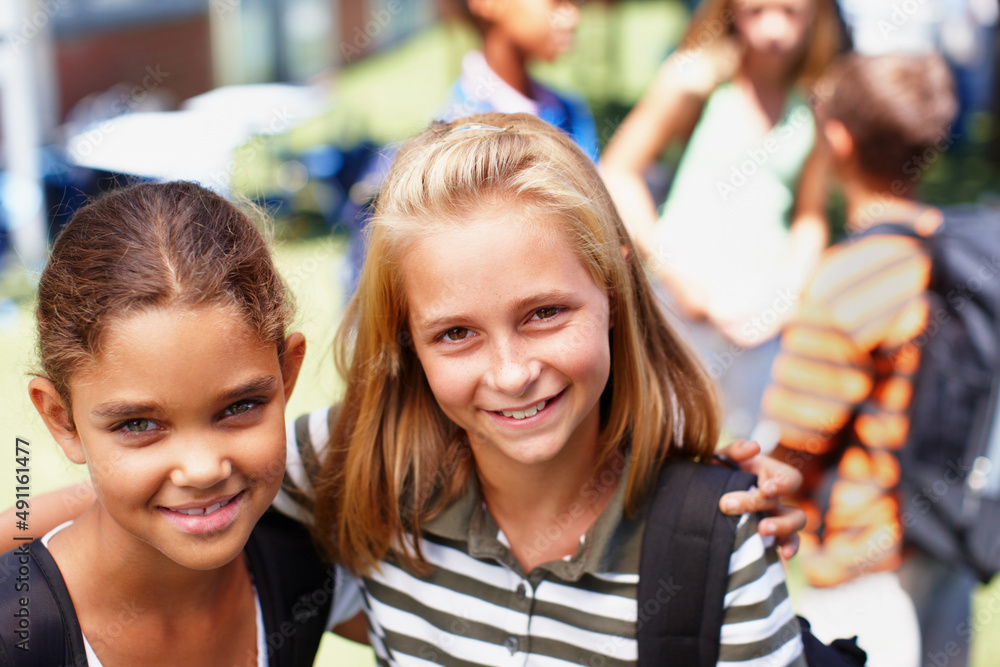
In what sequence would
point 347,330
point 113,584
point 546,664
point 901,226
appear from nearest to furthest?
point 113,584
point 546,664
point 347,330
point 901,226

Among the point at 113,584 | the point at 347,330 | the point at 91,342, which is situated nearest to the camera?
the point at 91,342

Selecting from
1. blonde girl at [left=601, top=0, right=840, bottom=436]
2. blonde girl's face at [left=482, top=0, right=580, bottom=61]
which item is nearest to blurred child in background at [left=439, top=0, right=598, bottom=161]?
blonde girl's face at [left=482, top=0, right=580, bottom=61]

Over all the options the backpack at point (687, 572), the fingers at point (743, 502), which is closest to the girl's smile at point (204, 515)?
the backpack at point (687, 572)

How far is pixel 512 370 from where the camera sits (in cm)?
135

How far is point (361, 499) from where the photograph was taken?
62.3 inches

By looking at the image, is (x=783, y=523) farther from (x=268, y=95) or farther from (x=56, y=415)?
(x=268, y=95)

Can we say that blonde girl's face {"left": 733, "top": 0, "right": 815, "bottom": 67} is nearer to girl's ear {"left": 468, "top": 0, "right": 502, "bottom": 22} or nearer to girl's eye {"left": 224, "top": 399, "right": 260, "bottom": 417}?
girl's ear {"left": 468, "top": 0, "right": 502, "bottom": 22}

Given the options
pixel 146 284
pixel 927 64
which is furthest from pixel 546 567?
pixel 927 64

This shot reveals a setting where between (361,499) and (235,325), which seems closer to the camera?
(235,325)

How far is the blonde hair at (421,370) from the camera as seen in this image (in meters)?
1.44

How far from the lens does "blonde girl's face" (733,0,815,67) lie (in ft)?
11.5

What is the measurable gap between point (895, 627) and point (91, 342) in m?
2.25

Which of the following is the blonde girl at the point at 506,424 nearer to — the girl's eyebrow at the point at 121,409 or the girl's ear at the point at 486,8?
the girl's eyebrow at the point at 121,409

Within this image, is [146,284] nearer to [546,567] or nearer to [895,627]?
[546,567]
